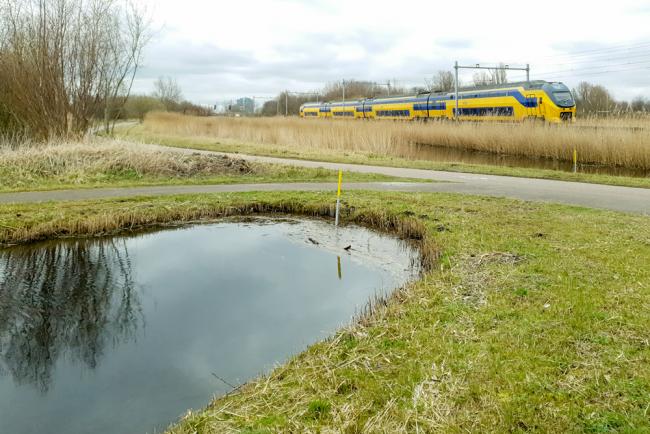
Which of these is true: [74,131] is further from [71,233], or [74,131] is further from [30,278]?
[30,278]

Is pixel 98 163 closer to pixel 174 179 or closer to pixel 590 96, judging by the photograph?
pixel 174 179

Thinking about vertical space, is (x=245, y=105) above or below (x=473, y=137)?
above

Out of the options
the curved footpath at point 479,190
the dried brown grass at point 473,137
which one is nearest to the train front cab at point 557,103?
the dried brown grass at point 473,137

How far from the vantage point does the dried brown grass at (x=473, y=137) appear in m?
20.0

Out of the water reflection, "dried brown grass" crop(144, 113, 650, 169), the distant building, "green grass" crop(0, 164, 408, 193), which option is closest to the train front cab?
"dried brown grass" crop(144, 113, 650, 169)

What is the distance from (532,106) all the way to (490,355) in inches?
1225

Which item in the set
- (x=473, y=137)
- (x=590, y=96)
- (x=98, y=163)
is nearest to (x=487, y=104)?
(x=473, y=137)

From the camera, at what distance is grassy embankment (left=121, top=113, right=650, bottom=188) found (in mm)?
18984

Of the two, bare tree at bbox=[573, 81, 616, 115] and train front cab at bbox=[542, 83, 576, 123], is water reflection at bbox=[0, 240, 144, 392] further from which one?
bare tree at bbox=[573, 81, 616, 115]

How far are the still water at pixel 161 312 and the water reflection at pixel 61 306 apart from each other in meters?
0.02

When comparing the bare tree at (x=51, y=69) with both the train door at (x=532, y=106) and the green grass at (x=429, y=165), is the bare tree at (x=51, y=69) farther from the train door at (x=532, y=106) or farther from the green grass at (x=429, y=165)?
the train door at (x=532, y=106)

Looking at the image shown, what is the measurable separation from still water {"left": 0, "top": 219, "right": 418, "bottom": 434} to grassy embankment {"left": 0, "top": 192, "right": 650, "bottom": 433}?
2.29ft

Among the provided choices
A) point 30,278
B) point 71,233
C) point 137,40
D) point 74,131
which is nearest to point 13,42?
point 74,131

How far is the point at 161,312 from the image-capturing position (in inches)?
242
